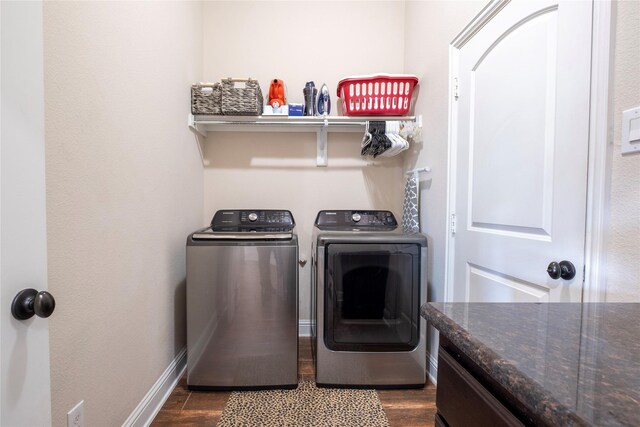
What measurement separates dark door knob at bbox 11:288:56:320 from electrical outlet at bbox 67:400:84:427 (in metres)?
0.68

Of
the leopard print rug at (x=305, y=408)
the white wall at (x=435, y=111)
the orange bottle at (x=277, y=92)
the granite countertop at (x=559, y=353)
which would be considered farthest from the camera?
the orange bottle at (x=277, y=92)

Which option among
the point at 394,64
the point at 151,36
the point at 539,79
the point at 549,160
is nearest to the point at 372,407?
the point at 549,160

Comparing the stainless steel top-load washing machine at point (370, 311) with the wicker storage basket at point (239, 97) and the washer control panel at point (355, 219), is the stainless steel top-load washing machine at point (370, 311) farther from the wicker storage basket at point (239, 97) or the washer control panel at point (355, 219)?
the wicker storage basket at point (239, 97)

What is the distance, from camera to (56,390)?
87 centimetres

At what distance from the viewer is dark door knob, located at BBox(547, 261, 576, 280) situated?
90cm

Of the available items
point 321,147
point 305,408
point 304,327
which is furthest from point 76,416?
point 321,147

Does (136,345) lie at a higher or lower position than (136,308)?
lower

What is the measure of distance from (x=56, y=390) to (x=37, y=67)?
933 millimetres

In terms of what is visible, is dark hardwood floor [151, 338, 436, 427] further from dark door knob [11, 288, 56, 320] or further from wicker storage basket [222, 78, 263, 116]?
wicker storage basket [222, 78, 263, 116]

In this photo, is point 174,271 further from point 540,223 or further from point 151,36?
point 540,223

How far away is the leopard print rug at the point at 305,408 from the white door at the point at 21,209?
3.62 feet

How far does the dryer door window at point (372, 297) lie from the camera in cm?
164

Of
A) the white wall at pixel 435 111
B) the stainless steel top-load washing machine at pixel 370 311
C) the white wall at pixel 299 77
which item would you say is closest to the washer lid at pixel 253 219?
the white wall at pixel 299 77

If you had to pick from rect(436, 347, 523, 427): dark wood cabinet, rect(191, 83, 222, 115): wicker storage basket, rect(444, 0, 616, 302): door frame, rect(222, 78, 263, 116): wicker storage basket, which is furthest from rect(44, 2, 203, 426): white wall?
rect(444, 0, 616, 302): door frame
